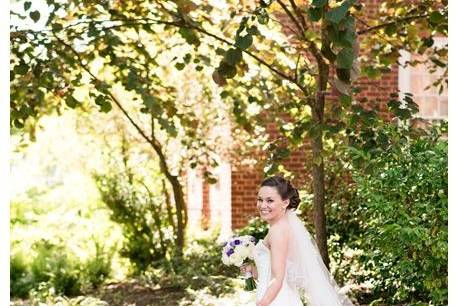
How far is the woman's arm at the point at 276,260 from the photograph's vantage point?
17.6ft

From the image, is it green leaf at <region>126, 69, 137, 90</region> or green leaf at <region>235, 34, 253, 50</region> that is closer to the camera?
green leaf at <region>235, 34, 253, 50</region>

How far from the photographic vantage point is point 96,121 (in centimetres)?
1399

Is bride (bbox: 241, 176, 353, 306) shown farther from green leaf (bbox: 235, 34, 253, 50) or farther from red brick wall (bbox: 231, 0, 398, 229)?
red brick wall (bbox: 231, 0, 398, 229)

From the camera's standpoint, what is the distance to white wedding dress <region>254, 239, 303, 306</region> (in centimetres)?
566

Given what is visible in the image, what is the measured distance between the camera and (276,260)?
214 inches

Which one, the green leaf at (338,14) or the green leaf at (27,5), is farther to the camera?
the green leaf at (27,5)

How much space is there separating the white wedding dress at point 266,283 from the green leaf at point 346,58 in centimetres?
129

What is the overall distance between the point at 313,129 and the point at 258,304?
7.19 ft
